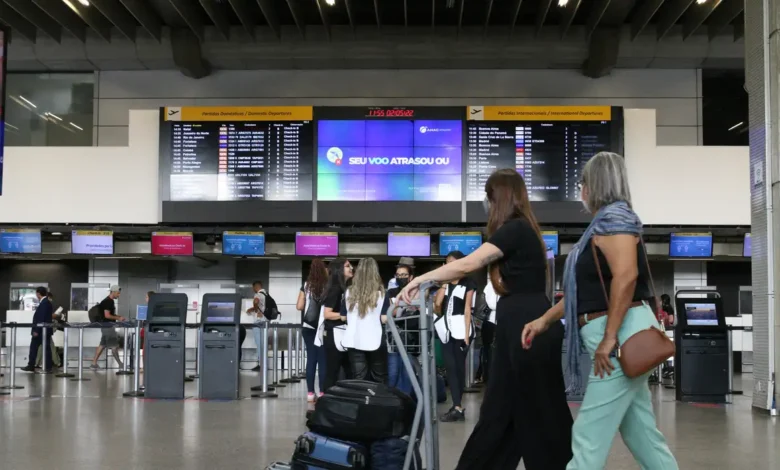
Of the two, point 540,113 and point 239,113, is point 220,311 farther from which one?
point 540,113

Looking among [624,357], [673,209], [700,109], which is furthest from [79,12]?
[624,357]

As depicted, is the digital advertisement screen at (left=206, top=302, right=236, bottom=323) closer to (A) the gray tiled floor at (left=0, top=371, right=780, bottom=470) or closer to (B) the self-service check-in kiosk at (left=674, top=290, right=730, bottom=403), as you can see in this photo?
(A) the gray tiled floor at (left=0, top=371, right=780, bottom=470)

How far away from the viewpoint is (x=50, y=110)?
18109mm

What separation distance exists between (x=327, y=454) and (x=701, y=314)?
7756mm

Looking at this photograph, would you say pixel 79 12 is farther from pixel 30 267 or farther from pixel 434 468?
pixel 434 468

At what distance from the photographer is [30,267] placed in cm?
1908

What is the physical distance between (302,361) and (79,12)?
7.80 metres

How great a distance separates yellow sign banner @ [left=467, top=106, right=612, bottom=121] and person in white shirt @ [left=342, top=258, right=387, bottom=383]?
7352 millimetres

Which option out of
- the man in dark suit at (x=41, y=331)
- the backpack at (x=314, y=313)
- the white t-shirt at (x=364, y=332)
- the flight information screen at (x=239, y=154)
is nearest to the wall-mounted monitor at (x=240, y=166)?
the flight information screen at (x=239, y=154)

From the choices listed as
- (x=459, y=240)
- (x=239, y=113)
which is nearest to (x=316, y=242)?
(x=459, y=240)

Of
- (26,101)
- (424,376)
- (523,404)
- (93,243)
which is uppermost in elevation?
(26,101)

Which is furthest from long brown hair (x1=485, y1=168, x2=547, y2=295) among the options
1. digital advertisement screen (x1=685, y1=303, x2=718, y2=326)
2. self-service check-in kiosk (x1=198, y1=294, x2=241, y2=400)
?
digital advertisement screen (x1=685, y1=303, x2=718, y2=326)

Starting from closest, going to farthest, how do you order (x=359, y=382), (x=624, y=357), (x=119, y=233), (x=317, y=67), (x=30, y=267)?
(x=624, y=357) < (x=359, y=382) < (x=119, y=233) < (x=317, y=67) < (x=30, y=267)

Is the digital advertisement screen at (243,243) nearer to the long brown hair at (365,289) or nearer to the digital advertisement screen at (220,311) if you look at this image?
the digital advertisement screen at (220,311)
